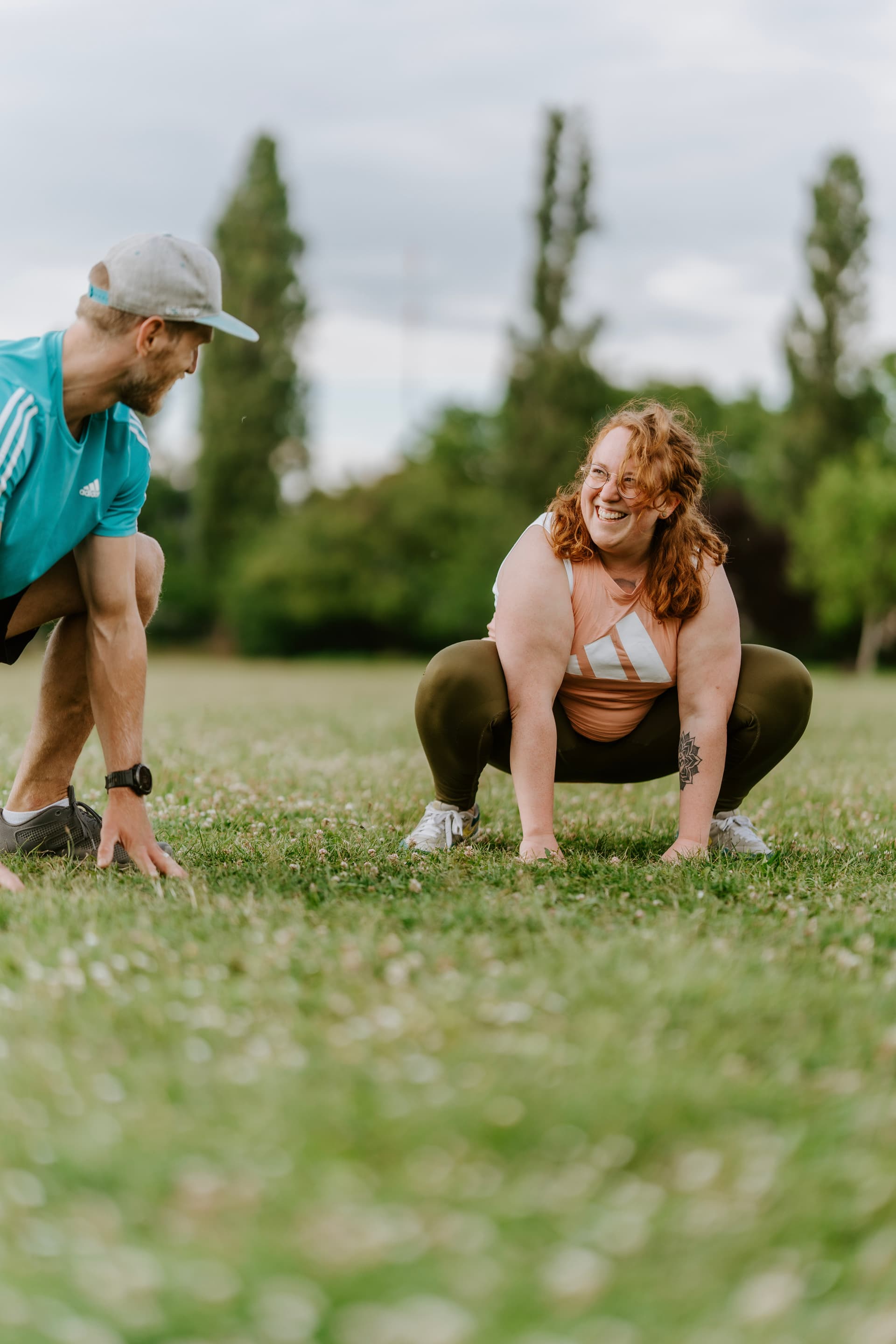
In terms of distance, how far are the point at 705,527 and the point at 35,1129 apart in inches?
135

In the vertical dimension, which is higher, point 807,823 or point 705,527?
point 705,527

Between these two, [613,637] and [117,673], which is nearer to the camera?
[117,673]

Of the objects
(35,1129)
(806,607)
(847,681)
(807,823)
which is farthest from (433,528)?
(35,1129)

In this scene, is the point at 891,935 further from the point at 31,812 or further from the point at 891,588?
the point at 891,588

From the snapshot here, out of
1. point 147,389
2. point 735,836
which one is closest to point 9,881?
point 147,389

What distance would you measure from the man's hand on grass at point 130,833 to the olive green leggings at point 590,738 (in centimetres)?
115

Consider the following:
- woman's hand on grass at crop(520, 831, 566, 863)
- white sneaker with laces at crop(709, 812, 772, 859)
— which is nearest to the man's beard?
woman's hand on grass at crop(520, 831, 566, 863)

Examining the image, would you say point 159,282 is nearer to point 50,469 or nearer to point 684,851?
point 50,469

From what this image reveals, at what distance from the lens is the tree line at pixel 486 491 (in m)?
47.7

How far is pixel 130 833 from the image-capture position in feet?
13.9

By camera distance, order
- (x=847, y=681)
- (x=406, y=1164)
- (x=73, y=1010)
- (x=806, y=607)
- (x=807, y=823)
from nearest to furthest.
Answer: (x=406, y=1164)
(x=73, y=1010)
(x=807, y=823)
(x=847, y=681)
(x=806, y=607)

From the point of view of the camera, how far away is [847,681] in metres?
37.7

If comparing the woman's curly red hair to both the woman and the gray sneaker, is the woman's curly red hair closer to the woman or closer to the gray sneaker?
the woman

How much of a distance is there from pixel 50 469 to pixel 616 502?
2016 millimetres
